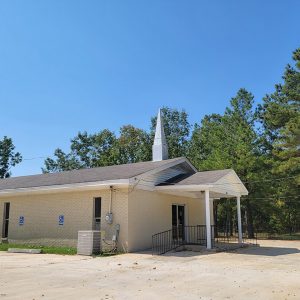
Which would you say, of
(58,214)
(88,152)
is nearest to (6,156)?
(88,152)

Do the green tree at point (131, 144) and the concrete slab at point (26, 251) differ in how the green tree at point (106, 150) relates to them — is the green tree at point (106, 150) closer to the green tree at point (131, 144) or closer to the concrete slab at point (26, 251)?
the green tree at point (131, 144)

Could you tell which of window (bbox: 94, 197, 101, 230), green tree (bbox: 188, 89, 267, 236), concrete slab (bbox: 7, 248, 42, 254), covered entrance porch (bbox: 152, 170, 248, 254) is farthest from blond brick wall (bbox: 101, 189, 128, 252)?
green tree (bbox: 188, 89, 267, 236)

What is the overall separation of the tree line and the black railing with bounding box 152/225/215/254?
29.9 ft

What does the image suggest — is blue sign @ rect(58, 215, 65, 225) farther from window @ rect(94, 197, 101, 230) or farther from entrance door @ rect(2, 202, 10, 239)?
entrance door @ rect(2, 202, 10, 239)

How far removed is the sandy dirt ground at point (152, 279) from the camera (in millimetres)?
7621

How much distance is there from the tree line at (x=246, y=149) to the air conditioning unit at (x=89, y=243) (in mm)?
16745

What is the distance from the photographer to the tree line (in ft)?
100

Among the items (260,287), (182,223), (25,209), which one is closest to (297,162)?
(182,223)

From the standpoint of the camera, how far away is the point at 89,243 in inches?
637

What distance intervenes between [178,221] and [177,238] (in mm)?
1196

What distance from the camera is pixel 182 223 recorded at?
22109 millimetres

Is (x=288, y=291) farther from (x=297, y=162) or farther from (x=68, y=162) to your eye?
(x=68, y=162)

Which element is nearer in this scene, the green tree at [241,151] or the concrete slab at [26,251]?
the concrete slab at [26,251]

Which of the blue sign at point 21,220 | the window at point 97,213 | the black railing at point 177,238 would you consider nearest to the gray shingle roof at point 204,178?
the black railing at point 177,238
